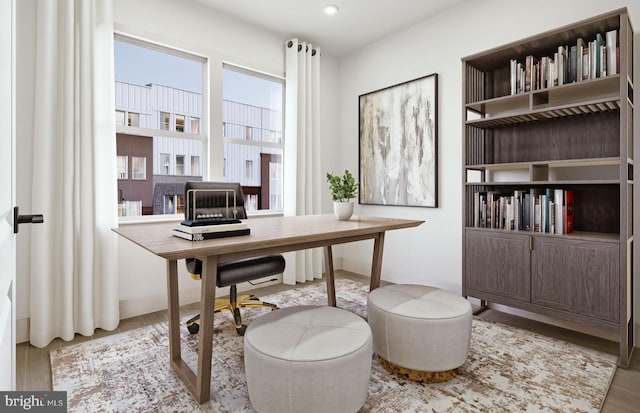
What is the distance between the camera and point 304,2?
308 cm

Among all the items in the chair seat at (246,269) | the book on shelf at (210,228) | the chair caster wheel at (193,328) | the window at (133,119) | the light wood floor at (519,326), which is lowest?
the light wood floor at (519,326)

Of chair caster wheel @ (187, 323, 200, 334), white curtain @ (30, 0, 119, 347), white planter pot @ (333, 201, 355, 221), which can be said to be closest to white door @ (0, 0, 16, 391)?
chair caster wheel @ (187, 323, 200, 334)

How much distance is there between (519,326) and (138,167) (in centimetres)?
337

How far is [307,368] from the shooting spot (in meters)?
1.31

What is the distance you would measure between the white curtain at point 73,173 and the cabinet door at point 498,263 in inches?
110

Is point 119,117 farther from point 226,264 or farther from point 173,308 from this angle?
point 173,308

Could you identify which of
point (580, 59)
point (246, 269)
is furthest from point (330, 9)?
point (246, 269)

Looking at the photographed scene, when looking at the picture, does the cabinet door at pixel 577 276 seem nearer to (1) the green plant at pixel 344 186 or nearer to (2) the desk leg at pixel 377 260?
(2) the desk leg at pixel 377 260

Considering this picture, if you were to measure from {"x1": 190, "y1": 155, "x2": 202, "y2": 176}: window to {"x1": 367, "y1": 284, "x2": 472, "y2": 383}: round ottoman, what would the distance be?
2233mm

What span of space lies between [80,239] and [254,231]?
156 centimetres

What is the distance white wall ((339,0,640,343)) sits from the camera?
2.70 metres

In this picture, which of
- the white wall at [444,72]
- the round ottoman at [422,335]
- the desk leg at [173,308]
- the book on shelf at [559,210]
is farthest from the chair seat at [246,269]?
the book on shelf at [559,210]

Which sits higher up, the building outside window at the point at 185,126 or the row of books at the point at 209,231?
the building outside window at the point at 185,126

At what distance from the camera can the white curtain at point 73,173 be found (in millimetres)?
2297
